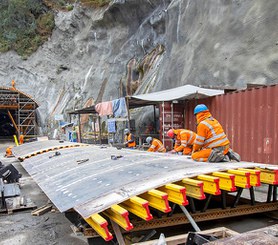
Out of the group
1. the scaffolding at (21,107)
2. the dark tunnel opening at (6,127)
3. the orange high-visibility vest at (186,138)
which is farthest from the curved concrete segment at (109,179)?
the dark tunnel opening at (6,127)

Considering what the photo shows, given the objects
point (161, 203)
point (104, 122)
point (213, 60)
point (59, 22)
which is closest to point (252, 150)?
point (161, 203)

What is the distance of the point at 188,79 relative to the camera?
16.1 m

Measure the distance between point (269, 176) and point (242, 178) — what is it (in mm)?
603

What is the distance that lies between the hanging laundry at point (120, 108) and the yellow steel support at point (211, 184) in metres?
9.24

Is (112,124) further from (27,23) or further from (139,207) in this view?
(27,23)

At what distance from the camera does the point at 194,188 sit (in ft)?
12.2

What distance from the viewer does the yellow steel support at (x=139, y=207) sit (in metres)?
3.22

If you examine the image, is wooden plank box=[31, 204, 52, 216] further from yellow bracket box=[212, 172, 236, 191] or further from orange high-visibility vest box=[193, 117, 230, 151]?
yellow bracket box=[212, 172, 236, 191]

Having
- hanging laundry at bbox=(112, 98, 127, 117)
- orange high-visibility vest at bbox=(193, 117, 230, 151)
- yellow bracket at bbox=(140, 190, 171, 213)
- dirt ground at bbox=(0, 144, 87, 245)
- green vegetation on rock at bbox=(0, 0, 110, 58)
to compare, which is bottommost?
dirt ground at bbox=(0, 144, 87, 245)

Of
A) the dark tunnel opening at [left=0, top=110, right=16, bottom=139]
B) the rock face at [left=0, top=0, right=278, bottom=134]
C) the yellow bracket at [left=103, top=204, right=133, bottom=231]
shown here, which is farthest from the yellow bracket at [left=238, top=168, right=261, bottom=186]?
the dark tunnel opening at [left=0, top=110, right=16, bottom=139]

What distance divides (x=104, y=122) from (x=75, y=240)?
60.7ft

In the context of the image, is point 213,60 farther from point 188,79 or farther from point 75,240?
point 75,240

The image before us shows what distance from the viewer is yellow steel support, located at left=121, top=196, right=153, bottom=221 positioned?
3.22 meters

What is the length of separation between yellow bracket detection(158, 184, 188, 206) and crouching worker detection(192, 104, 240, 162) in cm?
181
